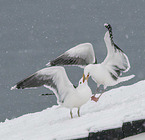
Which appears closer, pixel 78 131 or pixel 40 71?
pixel 78 131

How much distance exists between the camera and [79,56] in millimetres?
7621

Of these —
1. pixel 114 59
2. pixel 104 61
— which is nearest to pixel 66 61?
pixel 104 61

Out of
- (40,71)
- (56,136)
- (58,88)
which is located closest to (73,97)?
(58,88)

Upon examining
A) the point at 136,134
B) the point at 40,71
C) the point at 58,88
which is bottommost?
the point at 136,134

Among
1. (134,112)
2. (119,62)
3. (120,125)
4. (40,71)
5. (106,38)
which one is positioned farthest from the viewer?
(119,62)

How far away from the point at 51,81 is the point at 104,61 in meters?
1.68

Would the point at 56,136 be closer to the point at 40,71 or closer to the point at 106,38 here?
the point at 40,71

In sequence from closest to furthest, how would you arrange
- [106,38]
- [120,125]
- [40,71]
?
[120,125] < [40,71] < [106,38]

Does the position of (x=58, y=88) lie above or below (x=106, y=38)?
below

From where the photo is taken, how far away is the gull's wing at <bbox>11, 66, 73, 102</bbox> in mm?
6121

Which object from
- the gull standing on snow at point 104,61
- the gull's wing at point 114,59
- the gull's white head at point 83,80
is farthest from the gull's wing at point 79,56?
the gull's white head at point 83,80

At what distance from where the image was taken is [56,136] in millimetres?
4402

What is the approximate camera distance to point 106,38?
693 cm

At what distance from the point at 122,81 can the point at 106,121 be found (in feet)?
11.2
